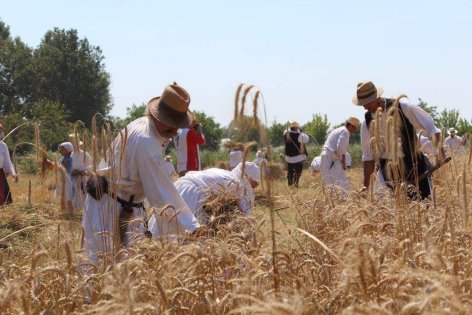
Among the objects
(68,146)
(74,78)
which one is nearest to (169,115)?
(68,146)

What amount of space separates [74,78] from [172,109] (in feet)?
217

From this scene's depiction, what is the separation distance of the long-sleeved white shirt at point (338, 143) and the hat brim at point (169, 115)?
5764 millimetres

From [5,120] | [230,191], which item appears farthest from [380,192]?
[5,120]

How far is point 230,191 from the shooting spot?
4988 mm

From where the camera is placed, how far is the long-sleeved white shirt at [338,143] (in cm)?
1030

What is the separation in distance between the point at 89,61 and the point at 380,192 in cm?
6665

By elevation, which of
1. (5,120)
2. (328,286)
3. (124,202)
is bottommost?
(328,286)

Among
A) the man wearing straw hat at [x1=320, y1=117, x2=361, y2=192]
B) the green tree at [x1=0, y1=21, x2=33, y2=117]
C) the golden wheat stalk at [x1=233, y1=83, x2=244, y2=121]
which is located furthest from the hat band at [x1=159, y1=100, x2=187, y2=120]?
the green tree at [x1=0, y1=21, x2=33, y2=117]

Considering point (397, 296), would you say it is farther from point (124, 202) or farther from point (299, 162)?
point (299, 162)

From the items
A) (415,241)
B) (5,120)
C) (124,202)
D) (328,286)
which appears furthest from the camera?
(5,120)

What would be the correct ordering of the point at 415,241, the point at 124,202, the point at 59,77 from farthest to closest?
the point at 59,77, the point at 124,202, the point at 415,241

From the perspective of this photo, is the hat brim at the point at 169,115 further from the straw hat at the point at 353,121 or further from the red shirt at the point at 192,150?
the red shirt at the point at 192,150

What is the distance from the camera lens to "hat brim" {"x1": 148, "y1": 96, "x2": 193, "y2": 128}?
4648 mm

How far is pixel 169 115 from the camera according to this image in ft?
15.4
